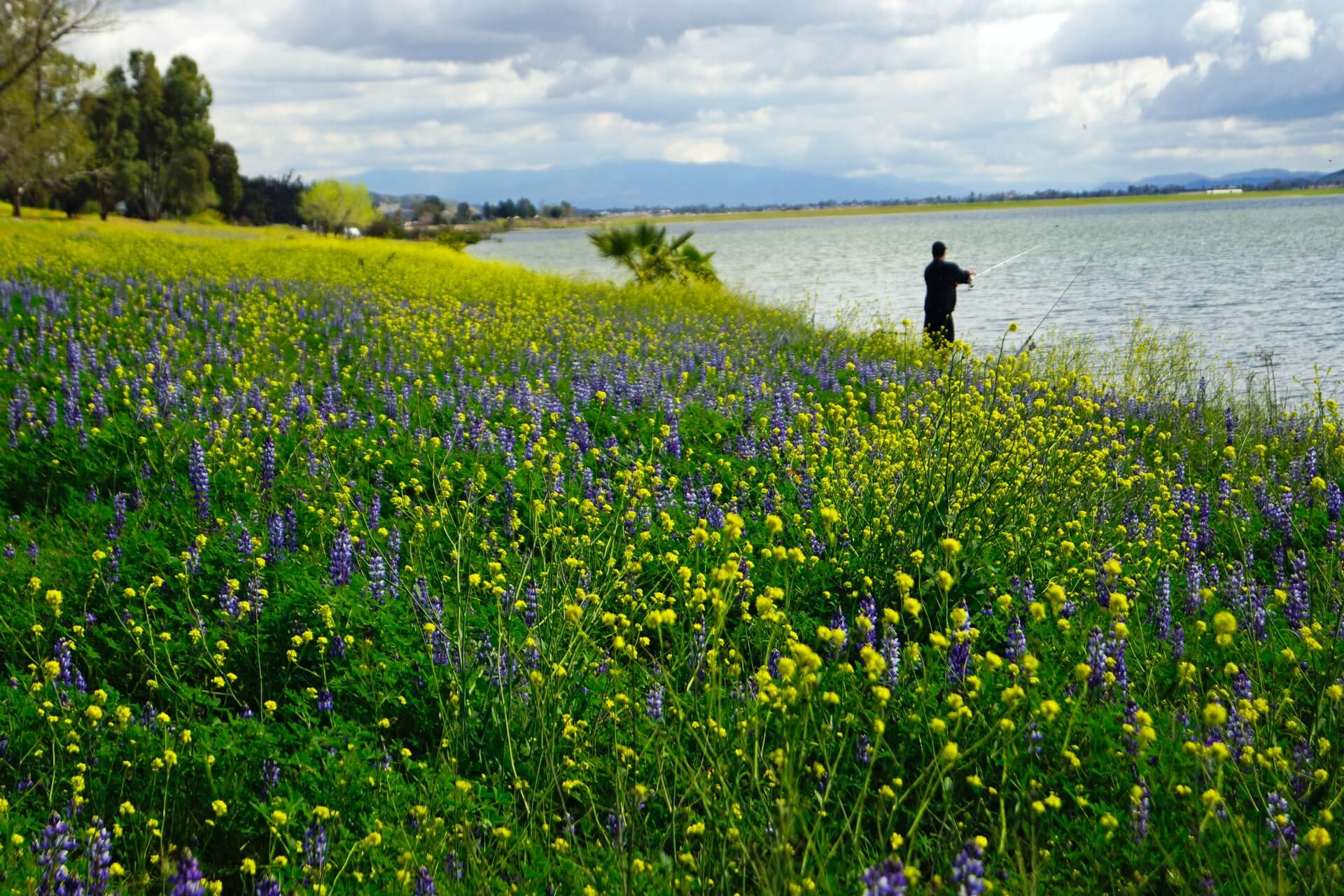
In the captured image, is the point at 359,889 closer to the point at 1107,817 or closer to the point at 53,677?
the point at 53,677

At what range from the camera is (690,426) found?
7254 millimetres

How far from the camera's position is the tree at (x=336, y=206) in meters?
74.2

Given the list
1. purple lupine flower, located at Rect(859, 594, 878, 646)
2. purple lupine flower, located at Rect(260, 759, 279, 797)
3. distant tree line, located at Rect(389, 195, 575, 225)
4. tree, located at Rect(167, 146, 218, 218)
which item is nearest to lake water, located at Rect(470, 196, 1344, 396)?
purple lupine flower, located at Rect(859, 594, 878, 646)

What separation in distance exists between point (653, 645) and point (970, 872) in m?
2.56

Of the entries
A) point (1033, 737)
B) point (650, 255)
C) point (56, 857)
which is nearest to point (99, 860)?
point (56, 857)

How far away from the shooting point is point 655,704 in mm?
3316

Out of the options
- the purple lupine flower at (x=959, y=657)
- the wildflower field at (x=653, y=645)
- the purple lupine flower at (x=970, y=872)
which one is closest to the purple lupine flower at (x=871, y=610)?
the wildflower field at (x=653, y=645)

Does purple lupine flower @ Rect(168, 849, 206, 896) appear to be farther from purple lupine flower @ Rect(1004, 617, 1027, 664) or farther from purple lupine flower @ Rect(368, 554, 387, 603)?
purple lupine flower @ Rect(1004, 617, 1027, 664)

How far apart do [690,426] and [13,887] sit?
5.25m

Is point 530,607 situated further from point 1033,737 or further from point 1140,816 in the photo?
point 1140,816

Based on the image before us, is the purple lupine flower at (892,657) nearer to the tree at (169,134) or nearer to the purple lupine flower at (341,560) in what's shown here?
the purple lupine flower at (341,560)

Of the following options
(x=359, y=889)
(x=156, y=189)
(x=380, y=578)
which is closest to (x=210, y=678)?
(x=380, y=578)

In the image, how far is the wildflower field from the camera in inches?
104

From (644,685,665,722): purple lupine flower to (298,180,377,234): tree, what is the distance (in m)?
76.9
